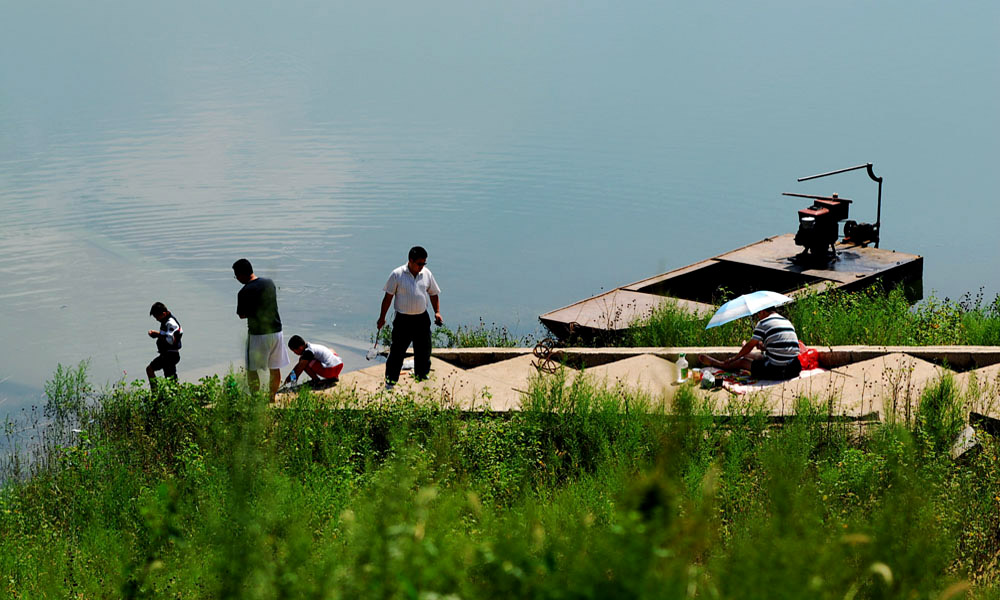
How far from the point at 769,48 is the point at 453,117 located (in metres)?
33.0

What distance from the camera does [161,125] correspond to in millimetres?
44844

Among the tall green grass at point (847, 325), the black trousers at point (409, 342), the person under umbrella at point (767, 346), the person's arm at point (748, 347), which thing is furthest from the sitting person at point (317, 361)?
the person's arm at point (748, 347)

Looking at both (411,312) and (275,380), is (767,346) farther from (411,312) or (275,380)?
(275,380)

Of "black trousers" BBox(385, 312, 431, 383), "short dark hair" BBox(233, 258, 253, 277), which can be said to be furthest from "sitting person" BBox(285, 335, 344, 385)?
"short dark hair" BBox(233, 258, 253, 277)

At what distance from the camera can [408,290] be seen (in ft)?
36.8

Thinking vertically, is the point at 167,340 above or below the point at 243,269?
below

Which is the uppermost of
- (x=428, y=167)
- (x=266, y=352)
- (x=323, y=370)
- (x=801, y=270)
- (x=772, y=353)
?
(x=428, y=167)

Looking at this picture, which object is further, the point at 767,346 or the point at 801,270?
the point at 801,270

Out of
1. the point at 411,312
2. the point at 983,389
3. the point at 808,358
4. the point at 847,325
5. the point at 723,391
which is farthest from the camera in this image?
the point at 847,325

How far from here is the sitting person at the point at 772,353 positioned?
10562 mm

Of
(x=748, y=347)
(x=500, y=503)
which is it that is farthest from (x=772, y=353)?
(x=500, y=503)

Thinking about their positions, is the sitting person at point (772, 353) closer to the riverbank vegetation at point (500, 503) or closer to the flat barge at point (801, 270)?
the riverbank vegetation at point (500, 503)

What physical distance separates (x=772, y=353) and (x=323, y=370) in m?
4.69

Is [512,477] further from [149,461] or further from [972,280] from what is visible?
[972,280]
